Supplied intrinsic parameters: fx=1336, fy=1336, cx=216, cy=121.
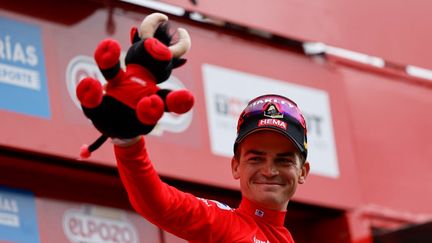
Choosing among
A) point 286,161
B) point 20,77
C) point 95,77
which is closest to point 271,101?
point 286,161

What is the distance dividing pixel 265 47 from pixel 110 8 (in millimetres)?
1401

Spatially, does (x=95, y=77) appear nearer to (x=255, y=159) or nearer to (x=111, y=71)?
(x=255, y=159)

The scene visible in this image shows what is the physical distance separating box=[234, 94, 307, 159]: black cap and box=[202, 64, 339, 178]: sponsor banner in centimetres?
381

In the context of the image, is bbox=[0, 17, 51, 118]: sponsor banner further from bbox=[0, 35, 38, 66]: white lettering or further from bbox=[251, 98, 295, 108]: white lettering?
bbox=[251, 98, 295, 108]: white lettering

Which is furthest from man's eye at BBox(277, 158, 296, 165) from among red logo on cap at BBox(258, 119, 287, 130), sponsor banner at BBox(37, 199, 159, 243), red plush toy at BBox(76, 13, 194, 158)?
sponsor banner at BBox(37, 199, 159, 243)

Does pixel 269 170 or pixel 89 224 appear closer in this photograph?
pixel 269 170

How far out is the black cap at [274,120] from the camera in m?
4.69

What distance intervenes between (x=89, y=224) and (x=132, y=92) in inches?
154

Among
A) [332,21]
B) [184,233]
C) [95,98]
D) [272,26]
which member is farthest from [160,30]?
[332,21]

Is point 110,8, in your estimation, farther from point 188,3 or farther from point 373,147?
Result: point 373,147

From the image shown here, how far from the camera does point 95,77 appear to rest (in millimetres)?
8008

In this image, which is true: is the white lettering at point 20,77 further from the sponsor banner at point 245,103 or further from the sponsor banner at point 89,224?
the sponsor banner at point 245,103

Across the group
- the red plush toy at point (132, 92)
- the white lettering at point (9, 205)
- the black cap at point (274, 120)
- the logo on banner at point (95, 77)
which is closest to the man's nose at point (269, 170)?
the black cap at point (274, 120)

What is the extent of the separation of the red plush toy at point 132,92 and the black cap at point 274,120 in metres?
0.53
